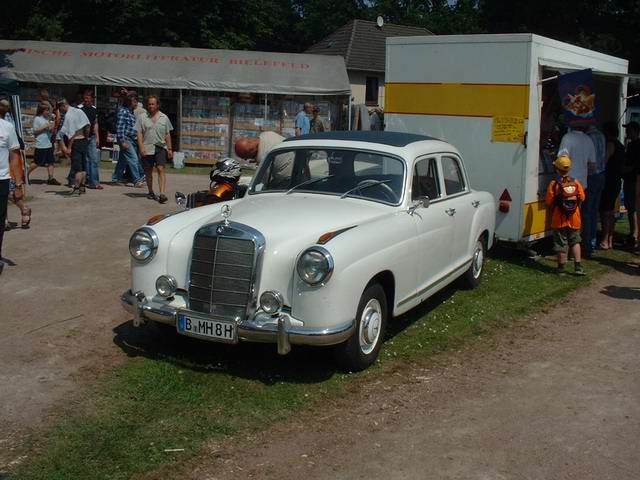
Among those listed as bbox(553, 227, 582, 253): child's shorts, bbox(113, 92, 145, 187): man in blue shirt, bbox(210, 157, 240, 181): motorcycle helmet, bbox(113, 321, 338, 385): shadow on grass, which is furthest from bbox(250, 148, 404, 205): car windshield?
bbox(113, 92, 145, 187): man in blue shirt

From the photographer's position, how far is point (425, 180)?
A: 7.23m

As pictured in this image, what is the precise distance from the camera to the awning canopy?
21.7 meters

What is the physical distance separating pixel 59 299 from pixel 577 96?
7.00 m

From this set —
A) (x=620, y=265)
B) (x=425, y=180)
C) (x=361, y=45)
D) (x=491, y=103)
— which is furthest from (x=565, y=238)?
(x=361, y=45)

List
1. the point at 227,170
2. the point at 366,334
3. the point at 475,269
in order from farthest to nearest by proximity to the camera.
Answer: the point at 475,269 → the point at 227,170 → the point at 366,334

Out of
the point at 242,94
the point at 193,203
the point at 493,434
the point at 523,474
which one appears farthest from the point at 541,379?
the point at 242,94

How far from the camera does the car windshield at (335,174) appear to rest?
6.73 meters

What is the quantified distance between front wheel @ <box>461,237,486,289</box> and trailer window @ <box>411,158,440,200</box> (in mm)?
1227

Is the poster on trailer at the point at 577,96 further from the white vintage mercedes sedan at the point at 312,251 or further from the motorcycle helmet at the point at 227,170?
the motorcycle helmet at the point at 227,170

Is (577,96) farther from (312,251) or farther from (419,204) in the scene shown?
(312,251)

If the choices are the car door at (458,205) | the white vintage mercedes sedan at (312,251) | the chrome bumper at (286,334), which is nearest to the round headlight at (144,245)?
the white vintage mercedes sedan at (312,251)

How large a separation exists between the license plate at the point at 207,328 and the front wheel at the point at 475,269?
3.74m

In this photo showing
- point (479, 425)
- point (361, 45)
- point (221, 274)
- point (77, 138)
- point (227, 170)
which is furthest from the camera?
point (361, 45)

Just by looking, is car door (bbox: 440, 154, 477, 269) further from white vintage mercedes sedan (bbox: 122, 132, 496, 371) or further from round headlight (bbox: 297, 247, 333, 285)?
round headlight (bbox: 297, 247, 333, 285)
